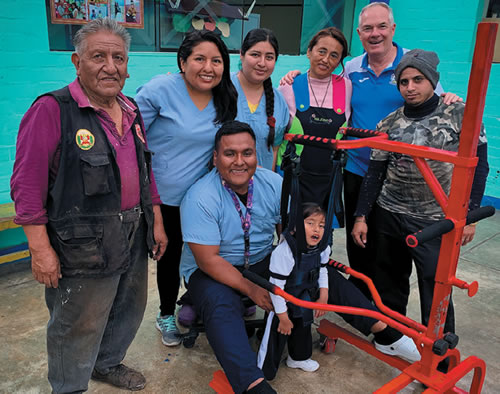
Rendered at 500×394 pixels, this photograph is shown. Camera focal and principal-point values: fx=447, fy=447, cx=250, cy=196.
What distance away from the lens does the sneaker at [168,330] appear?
251 cm

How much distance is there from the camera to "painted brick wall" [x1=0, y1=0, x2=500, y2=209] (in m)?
3.27

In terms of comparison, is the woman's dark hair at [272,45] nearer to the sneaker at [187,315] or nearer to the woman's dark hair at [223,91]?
the woman's dark hair at [223,91]

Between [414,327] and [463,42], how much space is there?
422 centimetres

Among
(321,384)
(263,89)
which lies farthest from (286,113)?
(321,384)

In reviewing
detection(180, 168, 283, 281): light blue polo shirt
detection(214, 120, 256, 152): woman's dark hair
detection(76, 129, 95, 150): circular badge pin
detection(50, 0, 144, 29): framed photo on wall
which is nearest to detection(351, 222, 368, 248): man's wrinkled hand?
detection(180, 168, 283, 281): light blue polo shirt

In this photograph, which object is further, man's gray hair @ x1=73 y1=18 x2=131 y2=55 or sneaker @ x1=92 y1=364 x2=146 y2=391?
sneaker @ x1=92 y1=364 x2=146 y2=391

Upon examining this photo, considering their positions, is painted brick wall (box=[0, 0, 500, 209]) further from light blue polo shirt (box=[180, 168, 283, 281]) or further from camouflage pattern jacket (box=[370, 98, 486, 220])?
camouflage pattern jacket (box=[370, 98, 486, 220])

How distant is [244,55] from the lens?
244cm

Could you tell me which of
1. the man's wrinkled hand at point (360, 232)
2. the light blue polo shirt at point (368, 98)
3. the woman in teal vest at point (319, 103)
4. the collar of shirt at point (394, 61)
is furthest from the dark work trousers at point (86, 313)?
the collar of shirt at point (394, 61)

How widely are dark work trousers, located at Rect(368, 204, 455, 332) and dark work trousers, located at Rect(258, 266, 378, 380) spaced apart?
0.86 ft

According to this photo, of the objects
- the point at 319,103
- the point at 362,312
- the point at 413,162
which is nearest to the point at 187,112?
the point at 319,103

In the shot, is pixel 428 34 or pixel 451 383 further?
pixel 428 34

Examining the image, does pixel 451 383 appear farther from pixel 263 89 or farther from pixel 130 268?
pixel 263 89

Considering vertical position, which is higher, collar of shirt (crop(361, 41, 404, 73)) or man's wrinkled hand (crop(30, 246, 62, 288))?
collar of shirt (crop(361, 41, 404, 73))
